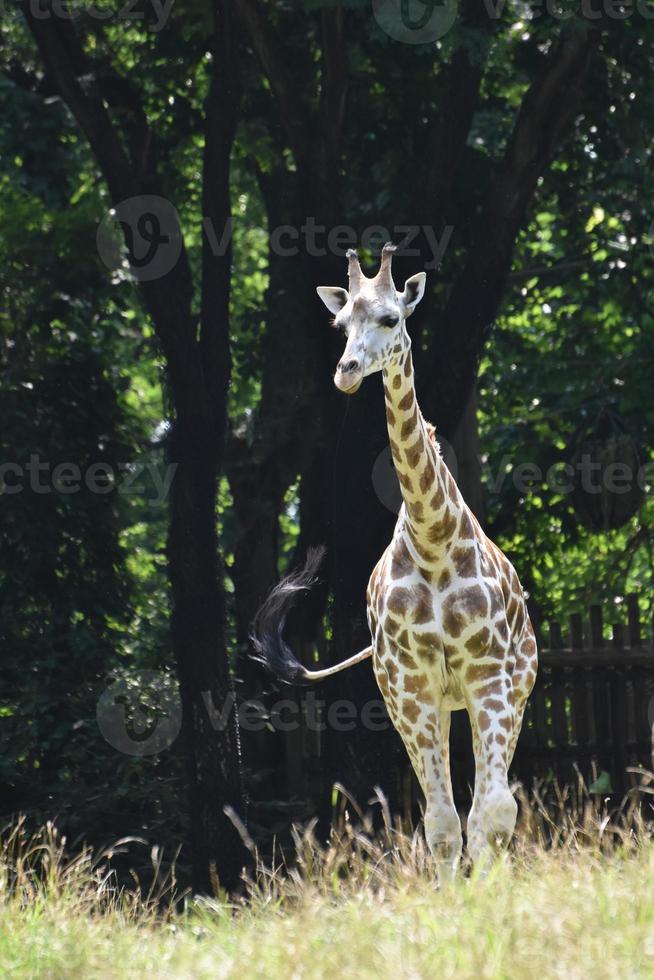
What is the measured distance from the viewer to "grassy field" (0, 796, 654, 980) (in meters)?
4.27

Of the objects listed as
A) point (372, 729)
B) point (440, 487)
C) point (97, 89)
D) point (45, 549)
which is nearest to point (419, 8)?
point (97, 89)

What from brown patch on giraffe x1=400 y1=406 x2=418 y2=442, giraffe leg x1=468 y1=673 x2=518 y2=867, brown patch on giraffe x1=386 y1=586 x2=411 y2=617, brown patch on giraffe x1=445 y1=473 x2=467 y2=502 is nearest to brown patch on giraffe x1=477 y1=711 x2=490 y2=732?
giraffe leg x1=468 y1=673 x2=518 y2=867

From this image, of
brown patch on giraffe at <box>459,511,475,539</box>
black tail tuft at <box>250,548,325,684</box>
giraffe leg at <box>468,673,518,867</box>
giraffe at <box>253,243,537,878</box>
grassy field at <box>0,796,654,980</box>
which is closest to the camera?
grassy field at <box>0,796,654,980</box>

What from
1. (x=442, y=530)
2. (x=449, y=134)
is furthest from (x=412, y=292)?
Result: (x=449, y=134)

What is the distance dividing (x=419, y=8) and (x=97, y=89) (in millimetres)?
2478

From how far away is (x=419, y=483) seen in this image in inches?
270

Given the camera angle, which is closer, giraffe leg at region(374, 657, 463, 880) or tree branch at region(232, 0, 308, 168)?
giraffe leg at region(374, 657, 463, 880)

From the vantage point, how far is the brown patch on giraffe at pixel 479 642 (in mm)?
6773

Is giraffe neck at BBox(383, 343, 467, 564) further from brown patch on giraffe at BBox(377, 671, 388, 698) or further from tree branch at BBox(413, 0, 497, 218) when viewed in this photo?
tree branch at BBox(413, 0, 497, 218)

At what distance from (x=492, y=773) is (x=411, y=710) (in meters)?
0.46

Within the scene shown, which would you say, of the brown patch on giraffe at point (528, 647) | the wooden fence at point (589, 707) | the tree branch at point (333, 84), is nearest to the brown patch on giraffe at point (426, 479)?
the brown patch on giraffe at point (528, 647)

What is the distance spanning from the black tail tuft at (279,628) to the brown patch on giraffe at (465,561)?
5.09 ft

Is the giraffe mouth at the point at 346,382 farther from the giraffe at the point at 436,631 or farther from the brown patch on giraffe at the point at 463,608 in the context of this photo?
the brown patch on giraffe at the point at 463,608

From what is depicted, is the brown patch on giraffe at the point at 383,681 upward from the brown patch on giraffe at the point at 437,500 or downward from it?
downward
